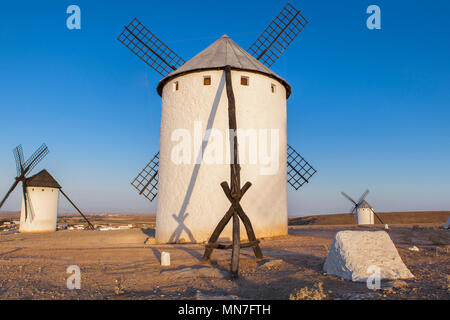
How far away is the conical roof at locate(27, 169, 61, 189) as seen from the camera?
1880 cm

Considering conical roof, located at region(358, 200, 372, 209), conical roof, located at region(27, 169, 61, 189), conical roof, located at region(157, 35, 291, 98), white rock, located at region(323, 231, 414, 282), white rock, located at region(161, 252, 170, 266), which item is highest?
conical roof, located at region(157, 35, 291, 98)

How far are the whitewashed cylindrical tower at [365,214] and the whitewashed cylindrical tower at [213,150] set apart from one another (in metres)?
19.5

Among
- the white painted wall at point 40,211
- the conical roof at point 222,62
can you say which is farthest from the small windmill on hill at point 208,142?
the white painted wall at point 40,211

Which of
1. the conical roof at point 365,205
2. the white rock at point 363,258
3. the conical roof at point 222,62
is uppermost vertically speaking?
the conical roof at point 222,62

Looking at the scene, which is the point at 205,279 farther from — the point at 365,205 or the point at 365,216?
the point at 365,205

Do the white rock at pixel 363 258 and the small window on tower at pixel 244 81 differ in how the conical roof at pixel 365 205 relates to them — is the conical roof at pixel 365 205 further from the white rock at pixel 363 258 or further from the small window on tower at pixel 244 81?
the white rock at pixel 363 258

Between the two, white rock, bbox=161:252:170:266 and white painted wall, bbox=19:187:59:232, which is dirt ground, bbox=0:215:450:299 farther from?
white painted wall, bbox=19:187:59:232

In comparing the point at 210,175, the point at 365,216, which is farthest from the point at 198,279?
the point at 365,216

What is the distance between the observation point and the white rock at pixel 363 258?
4.09m

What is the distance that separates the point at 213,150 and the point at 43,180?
1477 centimetres

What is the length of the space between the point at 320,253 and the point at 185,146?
5.40 m

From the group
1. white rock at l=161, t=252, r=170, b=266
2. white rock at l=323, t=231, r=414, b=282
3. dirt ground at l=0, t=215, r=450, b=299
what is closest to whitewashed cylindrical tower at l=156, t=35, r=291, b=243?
dirt ground at l=0, t=215, r=450, b=299

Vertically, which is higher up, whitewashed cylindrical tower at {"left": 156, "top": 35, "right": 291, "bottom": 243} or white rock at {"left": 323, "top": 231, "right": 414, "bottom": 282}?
whitewashed cylindrical tower at {"left": 156, "top": 35, "right": 291, "bottom": 243}
